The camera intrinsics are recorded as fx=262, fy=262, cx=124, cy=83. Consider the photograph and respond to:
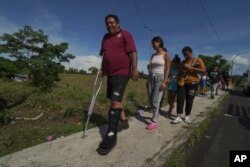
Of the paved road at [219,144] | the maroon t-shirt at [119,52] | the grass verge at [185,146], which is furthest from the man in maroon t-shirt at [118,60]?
the paved road at [219,144]

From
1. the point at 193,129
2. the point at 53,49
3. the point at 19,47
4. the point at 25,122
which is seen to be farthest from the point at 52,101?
the point at 19,47

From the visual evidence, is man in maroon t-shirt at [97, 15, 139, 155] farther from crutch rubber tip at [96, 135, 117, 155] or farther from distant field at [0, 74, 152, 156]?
distant field at [0, 74, 152, 156]

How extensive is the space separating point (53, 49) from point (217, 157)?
87.6ft

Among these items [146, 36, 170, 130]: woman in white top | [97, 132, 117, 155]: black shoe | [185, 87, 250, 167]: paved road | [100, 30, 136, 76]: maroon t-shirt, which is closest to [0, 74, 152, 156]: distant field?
[146, 36, 170, 130]: woman in white top

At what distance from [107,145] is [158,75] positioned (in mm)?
1727

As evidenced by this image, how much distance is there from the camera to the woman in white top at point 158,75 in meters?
4.60

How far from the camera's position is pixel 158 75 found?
4.62 m

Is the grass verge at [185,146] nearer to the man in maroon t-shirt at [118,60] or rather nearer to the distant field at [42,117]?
the man in maroon t-shirt at [118,60]

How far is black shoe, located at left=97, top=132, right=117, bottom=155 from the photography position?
3365mm

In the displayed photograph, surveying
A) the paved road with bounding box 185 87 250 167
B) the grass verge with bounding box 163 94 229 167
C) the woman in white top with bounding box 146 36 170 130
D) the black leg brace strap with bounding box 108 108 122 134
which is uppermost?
the woman in white top with bounding box 146 36 170 130

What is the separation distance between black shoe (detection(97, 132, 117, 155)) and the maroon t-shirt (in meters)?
0.94

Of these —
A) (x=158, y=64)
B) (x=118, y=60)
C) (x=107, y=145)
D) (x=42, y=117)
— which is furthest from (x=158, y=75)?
(x=42, y=117)

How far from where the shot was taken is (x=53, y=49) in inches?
1120

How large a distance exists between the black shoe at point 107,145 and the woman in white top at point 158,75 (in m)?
1.20
